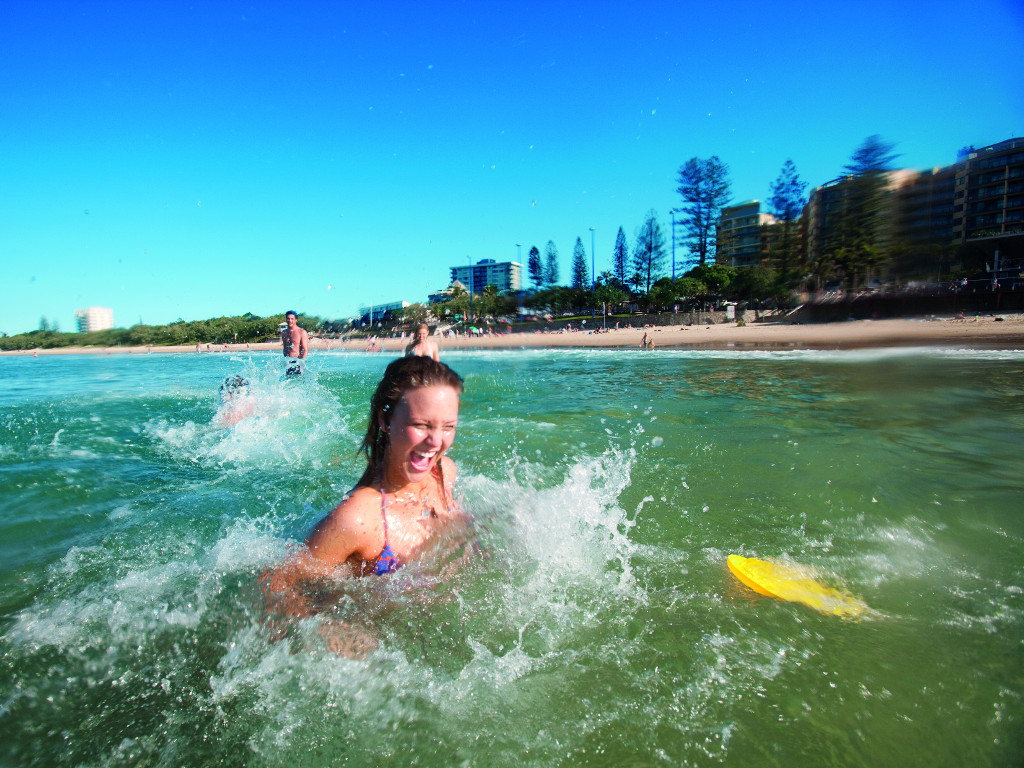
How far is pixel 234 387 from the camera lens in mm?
7734

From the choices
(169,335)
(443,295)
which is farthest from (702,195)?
(169,335)

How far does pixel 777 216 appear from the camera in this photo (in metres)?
7.20

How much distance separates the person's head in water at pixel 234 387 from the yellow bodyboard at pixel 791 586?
23.8 ft

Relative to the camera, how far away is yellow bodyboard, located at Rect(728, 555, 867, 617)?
238 centimetres

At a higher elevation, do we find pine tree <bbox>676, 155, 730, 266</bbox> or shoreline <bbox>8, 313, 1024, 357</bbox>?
pine tree <bbox>676, 155, 730, 266</bbox>

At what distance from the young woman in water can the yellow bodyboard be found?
5.62 ft

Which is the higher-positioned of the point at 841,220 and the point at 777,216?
the point at 777,216

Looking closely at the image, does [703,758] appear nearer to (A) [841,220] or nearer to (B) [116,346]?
(A) [841,220]

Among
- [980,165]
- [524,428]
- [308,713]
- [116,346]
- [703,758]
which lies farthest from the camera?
[116,346]

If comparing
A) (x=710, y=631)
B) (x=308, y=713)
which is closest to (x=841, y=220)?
(x=710, y=631)

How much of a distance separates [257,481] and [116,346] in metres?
120

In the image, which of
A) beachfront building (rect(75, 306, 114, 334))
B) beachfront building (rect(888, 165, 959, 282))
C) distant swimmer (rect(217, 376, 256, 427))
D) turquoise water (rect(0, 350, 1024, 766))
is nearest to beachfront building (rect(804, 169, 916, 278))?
beachfront building (rect(888, 165, 959, 282))

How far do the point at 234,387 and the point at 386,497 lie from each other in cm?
645

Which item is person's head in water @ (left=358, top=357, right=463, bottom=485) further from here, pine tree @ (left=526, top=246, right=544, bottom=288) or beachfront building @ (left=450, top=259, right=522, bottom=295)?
beachfront building @ (left=450, top=259, right=522, bottom=295)
